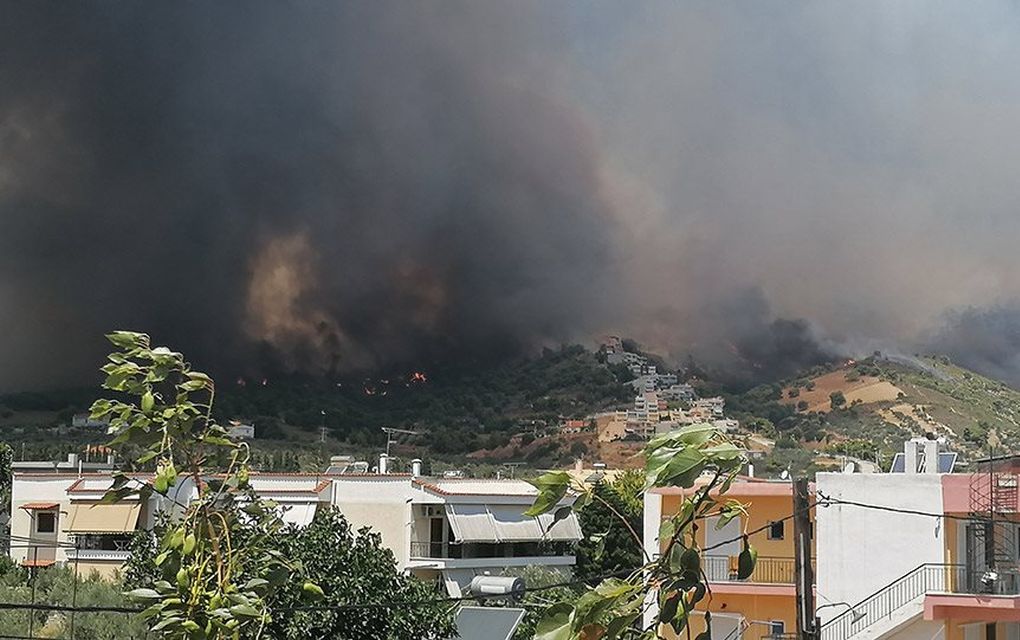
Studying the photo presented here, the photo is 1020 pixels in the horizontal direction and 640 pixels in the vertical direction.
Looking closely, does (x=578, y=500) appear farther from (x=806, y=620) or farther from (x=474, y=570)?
(x=474, y=570)

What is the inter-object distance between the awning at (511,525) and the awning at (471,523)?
0.35m

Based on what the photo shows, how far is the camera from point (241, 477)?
5.35 metres

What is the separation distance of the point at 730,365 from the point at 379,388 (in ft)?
96.6

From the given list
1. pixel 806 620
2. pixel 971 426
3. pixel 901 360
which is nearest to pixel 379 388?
pixel 901 360

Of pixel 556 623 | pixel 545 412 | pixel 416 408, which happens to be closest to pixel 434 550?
pixel 556 623

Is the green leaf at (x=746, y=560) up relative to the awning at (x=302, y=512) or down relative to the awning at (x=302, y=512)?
up

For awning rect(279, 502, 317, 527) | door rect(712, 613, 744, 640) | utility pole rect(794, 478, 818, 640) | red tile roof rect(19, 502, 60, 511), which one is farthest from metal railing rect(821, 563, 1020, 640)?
red tile roof rect(19, 502, 60, 511)

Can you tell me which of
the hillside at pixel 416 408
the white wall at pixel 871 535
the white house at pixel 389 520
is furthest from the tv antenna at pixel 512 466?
the white wall at pixel 871 535

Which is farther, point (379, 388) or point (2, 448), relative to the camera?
point (379, 388)

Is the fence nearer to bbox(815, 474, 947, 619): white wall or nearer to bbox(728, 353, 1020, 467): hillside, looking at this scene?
bbox(815, 474, 947, 619): white wall

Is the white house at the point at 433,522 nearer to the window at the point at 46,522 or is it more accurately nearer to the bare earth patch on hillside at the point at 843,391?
the window at the point at 46,522

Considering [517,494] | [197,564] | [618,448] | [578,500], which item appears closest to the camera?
[578,500]

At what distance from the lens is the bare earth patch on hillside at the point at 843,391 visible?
300 ft

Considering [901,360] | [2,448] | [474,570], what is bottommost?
[474,570]
